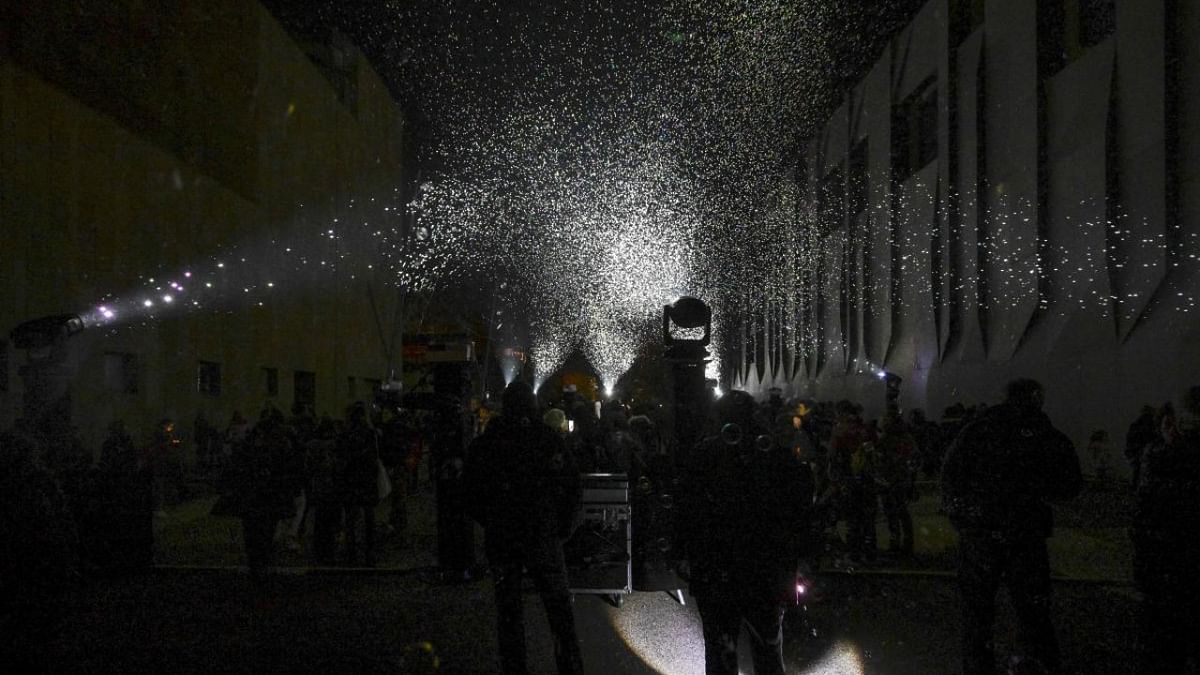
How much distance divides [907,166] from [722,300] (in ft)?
77.1

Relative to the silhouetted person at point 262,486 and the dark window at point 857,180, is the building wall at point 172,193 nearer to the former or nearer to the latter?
the silhouetted person at point 262,486

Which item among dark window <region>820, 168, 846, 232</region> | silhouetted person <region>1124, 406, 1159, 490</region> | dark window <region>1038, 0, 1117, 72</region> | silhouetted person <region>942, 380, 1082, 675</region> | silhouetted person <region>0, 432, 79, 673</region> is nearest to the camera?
silhouetted person <region>0, 432, 79, 673</region>

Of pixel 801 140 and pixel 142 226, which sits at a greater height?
pixel 801 140

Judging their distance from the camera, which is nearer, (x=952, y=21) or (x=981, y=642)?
(x=981, y=642)

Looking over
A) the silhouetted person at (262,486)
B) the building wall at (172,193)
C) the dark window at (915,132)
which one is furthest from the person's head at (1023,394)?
the dark window at (915,132)

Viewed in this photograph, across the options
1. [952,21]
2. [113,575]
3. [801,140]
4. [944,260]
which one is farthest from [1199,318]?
[801,140]

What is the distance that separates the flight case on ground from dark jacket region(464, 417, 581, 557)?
300 cm

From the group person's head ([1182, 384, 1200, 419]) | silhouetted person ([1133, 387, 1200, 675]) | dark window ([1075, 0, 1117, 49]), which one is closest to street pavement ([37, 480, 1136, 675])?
silhouetted person ([1133, 387, 1200, 675])

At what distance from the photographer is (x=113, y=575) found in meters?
9.20

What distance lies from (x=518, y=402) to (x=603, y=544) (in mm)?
4304

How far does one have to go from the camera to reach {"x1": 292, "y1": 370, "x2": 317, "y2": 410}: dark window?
26656 mm

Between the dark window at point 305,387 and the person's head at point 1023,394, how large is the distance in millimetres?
23418

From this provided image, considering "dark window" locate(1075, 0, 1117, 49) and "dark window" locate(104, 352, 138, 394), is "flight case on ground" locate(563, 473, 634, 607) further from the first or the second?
"dark window" locate(1075, 0, 1117, 49)

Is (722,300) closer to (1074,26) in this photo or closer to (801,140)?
(801,140)
